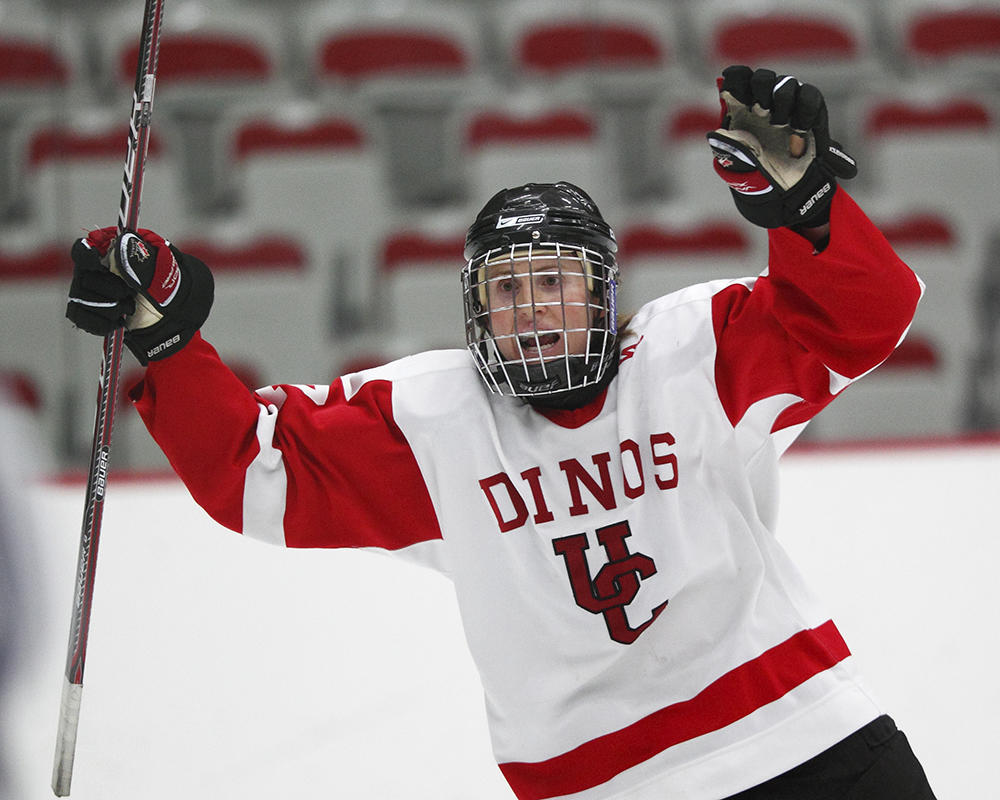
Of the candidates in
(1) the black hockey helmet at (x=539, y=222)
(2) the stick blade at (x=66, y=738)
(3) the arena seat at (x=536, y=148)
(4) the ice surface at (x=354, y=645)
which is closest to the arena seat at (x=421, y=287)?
(3) the arena seat at (x=536, y=148)

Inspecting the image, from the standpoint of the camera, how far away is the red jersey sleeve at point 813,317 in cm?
142

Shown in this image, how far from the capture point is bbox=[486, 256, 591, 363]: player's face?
1.54m

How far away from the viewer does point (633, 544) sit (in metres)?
1.54

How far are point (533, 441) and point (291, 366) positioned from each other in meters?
2.57

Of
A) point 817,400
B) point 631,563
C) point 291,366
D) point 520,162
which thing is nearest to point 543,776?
point 631,563

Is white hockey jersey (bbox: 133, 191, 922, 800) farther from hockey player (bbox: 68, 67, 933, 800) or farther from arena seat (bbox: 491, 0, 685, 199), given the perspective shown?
arena seat (bbox: 491, 0, 685, 199)

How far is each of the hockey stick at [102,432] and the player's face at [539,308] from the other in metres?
0.48

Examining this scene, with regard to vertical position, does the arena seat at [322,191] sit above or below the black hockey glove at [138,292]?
above

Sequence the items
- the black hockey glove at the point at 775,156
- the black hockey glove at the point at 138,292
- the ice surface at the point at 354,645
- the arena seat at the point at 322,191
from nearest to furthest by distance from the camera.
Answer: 1. the black hockey glove at the point at 775,156
2. the black hockey glove at the point at 138,292
3. the ice surface at the point at 354,645
4. the arena seat at the point at 322,191

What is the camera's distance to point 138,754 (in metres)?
Result: 2.19

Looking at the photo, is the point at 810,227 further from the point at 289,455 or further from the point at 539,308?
the point at 289,455

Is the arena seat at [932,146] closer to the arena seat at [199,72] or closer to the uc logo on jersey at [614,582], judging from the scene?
the arena seat at [199,72]

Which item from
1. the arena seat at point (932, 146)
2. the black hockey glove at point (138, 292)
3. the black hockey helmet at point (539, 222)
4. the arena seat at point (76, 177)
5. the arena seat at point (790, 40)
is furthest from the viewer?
the arena seat at point (790, 40)

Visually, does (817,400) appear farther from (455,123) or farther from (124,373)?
(455,123)
